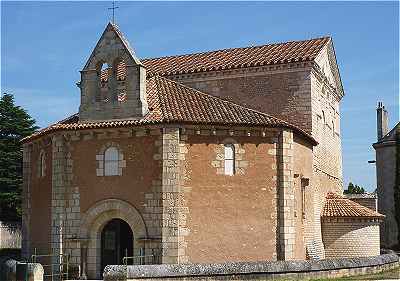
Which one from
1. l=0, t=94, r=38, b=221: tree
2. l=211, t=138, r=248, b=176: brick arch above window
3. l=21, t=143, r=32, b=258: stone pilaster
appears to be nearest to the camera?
l=211, t=138, r=248, b=176: brick arch above window

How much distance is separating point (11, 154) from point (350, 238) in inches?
1225

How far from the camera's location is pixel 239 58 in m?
32.7

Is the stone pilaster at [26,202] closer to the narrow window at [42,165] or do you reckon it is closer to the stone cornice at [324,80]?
the narrow window at [42,165]

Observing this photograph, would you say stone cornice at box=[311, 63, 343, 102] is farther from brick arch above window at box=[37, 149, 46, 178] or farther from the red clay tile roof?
brick arch above window at box=[37, 149, 46, 178]

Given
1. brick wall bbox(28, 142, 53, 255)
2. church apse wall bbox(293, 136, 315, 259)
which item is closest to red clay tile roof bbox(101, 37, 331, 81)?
church apse wall bbox(293, 136, 315, 259)

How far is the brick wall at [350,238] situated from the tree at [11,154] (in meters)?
27.9

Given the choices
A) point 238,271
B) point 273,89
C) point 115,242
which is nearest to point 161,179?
point 115,242

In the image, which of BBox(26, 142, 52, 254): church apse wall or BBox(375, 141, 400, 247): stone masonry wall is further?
BBox(375, 141, 400, 247): stone masonry wall

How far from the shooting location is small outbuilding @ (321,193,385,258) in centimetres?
2992

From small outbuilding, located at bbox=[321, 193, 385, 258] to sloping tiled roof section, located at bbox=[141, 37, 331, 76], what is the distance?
8.19 m

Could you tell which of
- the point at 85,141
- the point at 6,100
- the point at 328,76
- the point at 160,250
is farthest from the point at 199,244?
the point at 6,100

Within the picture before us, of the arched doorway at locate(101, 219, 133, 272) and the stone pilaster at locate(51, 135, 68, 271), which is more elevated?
the stone pilaster at locate(51, 135, 68, 271)

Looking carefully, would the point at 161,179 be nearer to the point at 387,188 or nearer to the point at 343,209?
the point at 343,209

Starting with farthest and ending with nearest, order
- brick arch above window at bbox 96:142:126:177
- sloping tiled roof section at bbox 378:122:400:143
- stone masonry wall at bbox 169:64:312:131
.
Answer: sloping tiled roof section at bbox 378:122:400:143, stone masonry wall at bbox 169:64:312:131, brick arch above window at bbox 96:142:126:177
